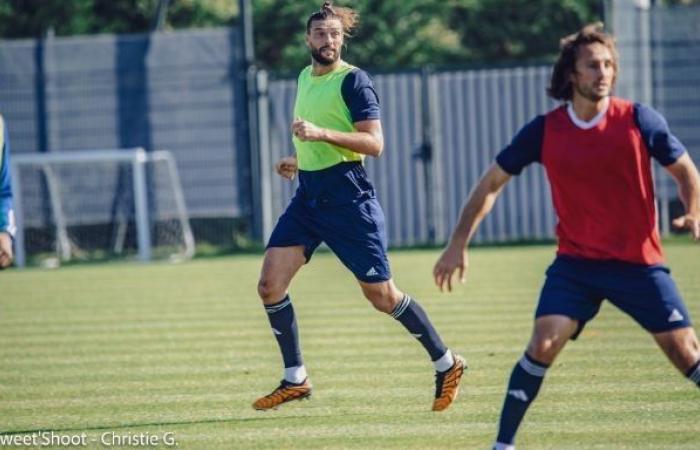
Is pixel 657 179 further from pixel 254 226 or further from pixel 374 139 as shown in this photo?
pixel 374 139

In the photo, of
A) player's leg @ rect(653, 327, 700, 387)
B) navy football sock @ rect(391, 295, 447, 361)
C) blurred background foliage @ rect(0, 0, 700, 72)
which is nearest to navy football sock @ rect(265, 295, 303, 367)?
navy football sock @ rect(391, 295, 447, 361)

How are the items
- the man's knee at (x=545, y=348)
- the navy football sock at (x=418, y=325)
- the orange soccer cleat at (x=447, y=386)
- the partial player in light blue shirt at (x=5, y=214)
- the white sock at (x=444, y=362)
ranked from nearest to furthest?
the man's knee at (x=545, y=348), the partial player in light blue shirt at (x=5, y=214), the orange soccer cleat at (x=447, y=386), the white sock at (x=444, y=362), the navy football sock at (x=418, y=325)

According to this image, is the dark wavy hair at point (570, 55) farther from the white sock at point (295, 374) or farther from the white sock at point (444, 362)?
the white sock at point (295, 374)

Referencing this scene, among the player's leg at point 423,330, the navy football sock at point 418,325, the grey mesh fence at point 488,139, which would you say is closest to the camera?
the player's leg at point 423,330

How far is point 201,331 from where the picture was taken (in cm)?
1280

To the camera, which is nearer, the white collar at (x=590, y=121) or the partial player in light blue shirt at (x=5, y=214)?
the white collar at (x=590, y=121)

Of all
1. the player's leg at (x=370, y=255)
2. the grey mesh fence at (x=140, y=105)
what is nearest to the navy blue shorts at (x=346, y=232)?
the player's leg at (x=370, y=255)

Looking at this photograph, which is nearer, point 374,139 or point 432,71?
point 374,139

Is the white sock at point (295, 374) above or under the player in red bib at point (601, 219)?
under

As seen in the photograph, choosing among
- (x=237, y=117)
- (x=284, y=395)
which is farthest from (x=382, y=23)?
(x=284, y=395)

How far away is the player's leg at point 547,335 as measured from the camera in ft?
20.9

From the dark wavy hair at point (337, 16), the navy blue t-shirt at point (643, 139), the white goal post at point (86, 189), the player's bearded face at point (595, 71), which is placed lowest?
the white goal post at point (86, 189)

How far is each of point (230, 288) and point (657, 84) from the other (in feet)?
31.8

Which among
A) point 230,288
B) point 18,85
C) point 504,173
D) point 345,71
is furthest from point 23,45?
point 504,173
